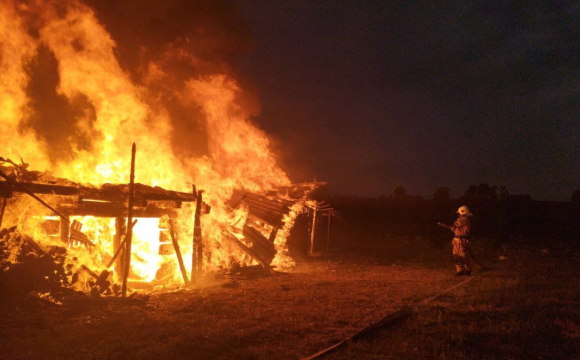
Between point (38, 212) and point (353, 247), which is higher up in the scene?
point (38, 212)

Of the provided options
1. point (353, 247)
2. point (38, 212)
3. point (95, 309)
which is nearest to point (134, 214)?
point (38, 212)

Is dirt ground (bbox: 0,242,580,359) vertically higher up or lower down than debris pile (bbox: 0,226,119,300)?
lower down

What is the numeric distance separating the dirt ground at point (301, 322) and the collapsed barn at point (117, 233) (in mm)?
1261

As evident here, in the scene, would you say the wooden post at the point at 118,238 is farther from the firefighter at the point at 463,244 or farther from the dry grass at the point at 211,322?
the firefighter at the point at 463,244

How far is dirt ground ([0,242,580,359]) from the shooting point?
643 centimetres

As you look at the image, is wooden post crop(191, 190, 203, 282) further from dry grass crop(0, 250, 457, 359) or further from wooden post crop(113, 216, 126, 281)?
wooden post crop(113, 216, 126, 281)

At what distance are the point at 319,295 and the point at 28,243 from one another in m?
7.35

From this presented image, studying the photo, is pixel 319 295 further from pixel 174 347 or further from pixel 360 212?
pixel 360 212

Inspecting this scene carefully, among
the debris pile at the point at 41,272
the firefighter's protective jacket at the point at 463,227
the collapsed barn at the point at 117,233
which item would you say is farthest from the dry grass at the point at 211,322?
the firefighter's protective jacket at the point at 463,227

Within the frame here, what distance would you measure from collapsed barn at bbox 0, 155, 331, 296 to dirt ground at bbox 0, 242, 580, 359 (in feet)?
4.14

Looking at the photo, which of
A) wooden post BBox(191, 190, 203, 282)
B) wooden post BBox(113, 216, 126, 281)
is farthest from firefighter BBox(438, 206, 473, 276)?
wooden post BBox(113, 216, 126, 281)

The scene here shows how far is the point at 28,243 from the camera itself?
31.3ft

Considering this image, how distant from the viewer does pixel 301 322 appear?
8195 millimetres

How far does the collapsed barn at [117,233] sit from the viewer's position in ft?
31.8
